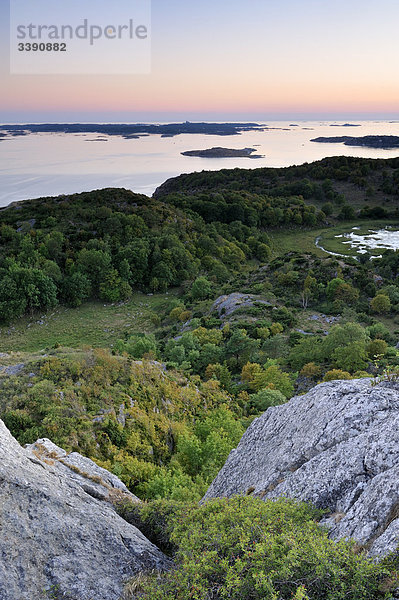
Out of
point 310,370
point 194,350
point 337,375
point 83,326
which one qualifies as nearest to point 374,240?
point 310,370

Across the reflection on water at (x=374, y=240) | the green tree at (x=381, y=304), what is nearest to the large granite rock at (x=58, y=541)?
the green tree at (x=381, y=304)

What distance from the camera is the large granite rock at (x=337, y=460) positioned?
289 inches

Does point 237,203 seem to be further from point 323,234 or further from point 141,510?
point 141,510

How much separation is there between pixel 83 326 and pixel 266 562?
48.4 m

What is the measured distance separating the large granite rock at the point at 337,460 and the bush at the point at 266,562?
57 centimetres

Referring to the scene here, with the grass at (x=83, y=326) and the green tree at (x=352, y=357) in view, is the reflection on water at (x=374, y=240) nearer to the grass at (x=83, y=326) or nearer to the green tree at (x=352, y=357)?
the grass at (x=83, y=326)

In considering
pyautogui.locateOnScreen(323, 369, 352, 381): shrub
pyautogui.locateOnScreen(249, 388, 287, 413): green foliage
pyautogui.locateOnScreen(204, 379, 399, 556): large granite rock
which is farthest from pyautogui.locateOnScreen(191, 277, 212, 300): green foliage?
pyautogui.locateOnScreen(204, 379, 399, 556): large granite rock

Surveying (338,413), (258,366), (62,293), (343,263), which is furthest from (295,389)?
(62,293)

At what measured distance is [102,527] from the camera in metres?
9.34

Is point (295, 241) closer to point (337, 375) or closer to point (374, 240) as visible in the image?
point (374, 240)

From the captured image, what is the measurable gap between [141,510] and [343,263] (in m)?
57.2

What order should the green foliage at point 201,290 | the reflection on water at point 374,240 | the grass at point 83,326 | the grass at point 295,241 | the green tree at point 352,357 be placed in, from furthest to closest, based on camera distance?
1. the grass at point 295,241
2. the reflection on water at point 374,240
3. the green foliage at point 201,290
4. the grass at point 83,326
5. the green tree at point 352,357

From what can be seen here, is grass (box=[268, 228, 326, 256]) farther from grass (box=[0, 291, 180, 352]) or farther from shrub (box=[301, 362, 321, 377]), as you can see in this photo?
shrub (box=[301, 362, 321, 377])

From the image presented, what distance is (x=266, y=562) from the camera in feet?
20.6
